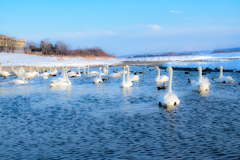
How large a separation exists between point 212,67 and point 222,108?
97.1 ft

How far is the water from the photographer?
5.96m

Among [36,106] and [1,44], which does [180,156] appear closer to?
[36,106]

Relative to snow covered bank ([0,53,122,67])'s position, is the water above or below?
below

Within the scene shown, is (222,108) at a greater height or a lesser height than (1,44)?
lesser

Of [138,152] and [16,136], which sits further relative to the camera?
[16,136]

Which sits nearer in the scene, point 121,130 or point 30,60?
point 121,130

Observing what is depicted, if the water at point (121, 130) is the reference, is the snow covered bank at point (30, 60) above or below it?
above

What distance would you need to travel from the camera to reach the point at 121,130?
757 centimetres

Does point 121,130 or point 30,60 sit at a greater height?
point 30,60

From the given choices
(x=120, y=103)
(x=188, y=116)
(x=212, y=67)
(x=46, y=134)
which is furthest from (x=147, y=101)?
(x=212, y=67)

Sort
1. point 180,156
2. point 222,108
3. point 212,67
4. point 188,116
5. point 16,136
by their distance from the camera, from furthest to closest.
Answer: point 212,67 → point 222,108 → point 188,116 → point 16,136 → point 180,156

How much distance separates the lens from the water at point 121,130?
5.96m

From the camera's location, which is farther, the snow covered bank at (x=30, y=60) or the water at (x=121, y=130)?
the snow covered bank at (x=30, y=60)

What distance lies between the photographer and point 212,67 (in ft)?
125
